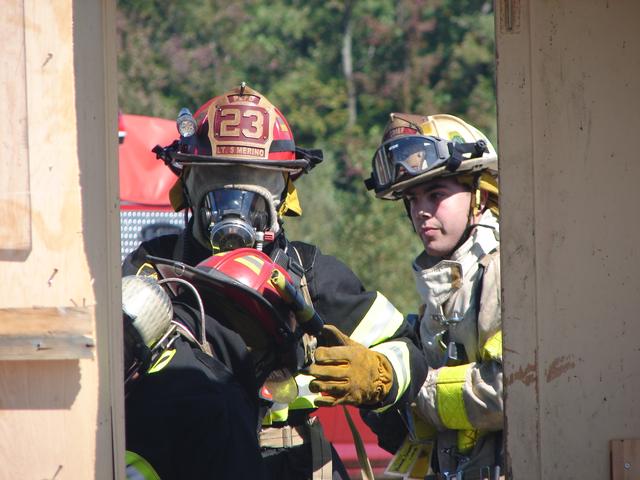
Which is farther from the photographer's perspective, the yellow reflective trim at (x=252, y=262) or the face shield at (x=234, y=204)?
the face shield at (x=234, y=204)

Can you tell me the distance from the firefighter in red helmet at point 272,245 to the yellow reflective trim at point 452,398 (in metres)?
0.08

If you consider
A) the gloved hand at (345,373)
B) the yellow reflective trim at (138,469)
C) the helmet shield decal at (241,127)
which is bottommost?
the yellow reflective trim at (138,469)

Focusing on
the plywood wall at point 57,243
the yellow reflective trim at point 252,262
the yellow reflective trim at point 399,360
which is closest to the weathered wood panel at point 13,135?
the plywood wall at point 57,243

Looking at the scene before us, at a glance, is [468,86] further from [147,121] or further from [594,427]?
[594,427]

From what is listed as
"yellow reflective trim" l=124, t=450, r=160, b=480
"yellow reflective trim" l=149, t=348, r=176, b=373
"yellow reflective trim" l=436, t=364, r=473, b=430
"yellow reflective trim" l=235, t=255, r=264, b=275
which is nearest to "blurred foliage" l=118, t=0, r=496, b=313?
"yellow reflective trim" l=436, t=364, r=473, b=430

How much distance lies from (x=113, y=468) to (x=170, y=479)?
29 cm

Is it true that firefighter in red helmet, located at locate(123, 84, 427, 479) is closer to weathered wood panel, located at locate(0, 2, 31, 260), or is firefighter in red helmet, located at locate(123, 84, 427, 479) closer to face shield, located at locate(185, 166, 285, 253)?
face shield, located at locate(185, 166, 285, 253)

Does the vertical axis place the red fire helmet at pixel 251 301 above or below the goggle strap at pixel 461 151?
below

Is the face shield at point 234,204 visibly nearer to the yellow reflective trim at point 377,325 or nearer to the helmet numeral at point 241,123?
the helmet numeral at point 241,123

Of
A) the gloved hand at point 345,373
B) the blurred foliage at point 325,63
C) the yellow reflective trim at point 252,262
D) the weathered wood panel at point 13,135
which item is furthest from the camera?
the blurred foliage at point 325,63

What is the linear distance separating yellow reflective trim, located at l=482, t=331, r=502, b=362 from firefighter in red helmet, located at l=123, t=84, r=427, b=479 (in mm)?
222

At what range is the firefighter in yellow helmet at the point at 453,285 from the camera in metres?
3.79

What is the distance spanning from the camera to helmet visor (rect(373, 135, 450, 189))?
13.2 ft

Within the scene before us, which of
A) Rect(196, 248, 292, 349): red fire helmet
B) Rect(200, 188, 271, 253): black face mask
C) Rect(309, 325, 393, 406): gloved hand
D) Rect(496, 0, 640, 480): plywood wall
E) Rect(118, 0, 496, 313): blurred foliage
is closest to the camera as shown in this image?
Rect(496, 0, 640, 480): plywood wall
